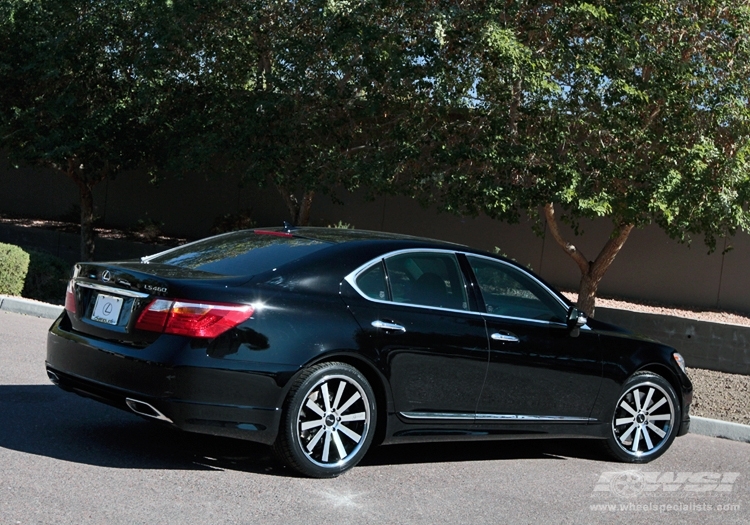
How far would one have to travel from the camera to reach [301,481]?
564 cm

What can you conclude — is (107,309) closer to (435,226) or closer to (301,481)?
(301,481)

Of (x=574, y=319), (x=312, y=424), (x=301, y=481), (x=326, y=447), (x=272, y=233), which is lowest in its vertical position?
(x=301, y=481)

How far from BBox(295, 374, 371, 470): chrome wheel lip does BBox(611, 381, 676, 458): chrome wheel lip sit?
229 centimetres

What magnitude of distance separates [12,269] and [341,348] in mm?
9152

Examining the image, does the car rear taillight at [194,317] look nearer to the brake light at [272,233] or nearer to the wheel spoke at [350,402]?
the wheel spoke at [350,402]

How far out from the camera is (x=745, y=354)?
12.3m

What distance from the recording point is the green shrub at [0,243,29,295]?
1316 centimetres

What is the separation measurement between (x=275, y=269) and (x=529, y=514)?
2.16m

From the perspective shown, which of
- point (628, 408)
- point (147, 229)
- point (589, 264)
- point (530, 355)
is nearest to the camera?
point (530, 355)

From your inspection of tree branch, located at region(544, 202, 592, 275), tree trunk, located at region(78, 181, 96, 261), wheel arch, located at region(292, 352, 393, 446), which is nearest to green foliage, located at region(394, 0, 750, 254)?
tree branch, located at region(544, 202, 592, 275)

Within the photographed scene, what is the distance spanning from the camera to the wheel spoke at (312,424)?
559 centimetres

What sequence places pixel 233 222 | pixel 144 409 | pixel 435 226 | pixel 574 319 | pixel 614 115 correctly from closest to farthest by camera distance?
1. pixel 144 409
2. pixel 574 319
3. pixel 614 115
4. pixel 435 226
5. pixel 233 222

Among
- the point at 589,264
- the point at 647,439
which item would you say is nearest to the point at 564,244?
the point at 589,264

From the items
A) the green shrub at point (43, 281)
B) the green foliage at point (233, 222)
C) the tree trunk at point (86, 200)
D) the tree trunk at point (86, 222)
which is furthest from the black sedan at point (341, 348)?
the green foliage at point (233, 222)
